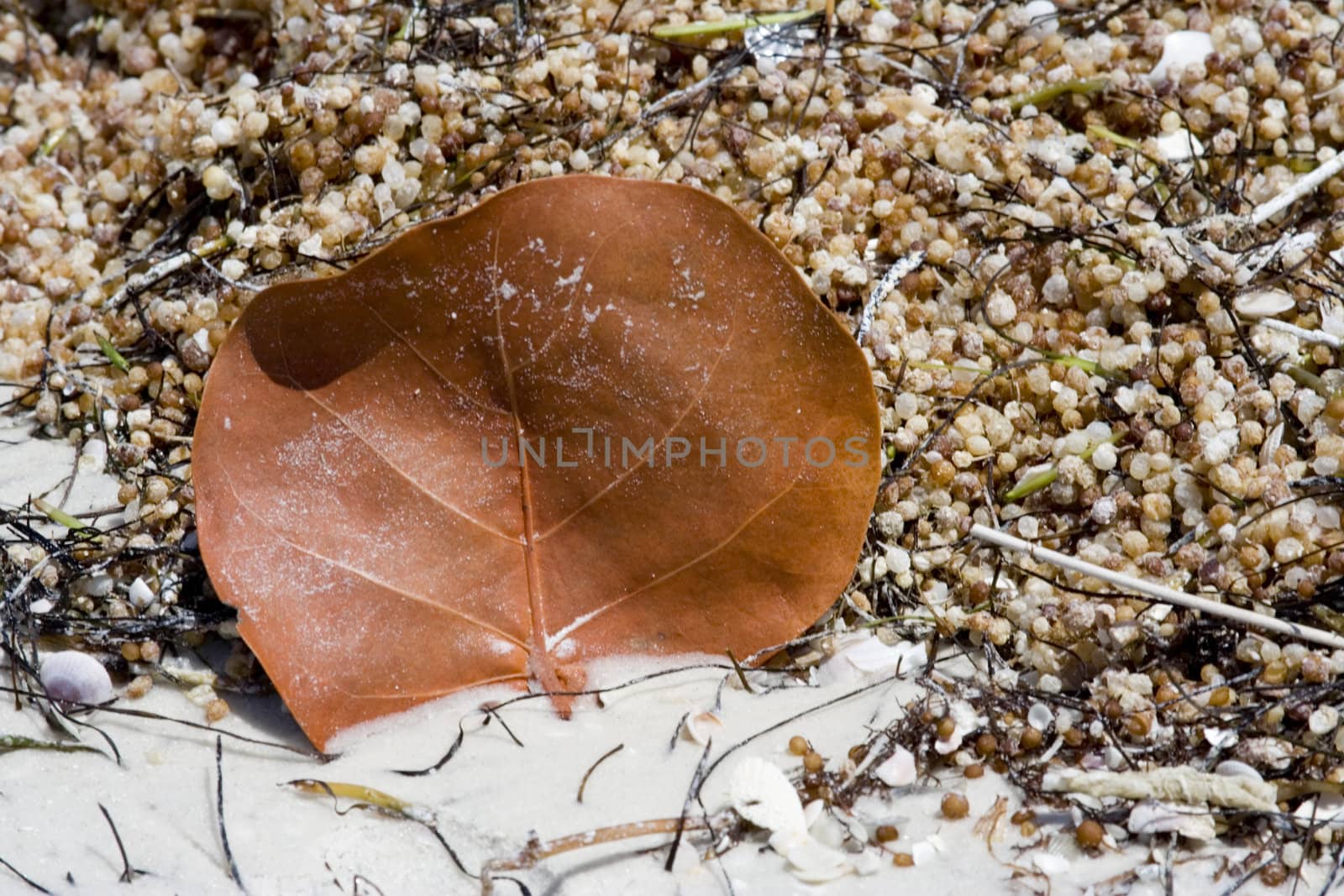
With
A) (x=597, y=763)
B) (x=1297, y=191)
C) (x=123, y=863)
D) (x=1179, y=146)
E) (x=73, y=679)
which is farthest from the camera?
(x=1179, y=146)

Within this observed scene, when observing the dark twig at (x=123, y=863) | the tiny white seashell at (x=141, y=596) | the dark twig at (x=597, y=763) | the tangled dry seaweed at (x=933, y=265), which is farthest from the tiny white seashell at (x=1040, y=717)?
the tiny white seashell at (x=141, y=596)

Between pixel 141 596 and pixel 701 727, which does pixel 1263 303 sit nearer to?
pixel 701 727

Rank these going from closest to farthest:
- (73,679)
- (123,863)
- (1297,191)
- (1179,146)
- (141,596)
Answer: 1. (123,863)
2. (73,679)
3. (141,596)
4. (1297,191)
5. (1179,146)

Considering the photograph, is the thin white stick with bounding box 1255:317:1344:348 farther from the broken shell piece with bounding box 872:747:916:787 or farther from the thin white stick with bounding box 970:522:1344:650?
the broken shell piece with bounding box 872:747:916:787

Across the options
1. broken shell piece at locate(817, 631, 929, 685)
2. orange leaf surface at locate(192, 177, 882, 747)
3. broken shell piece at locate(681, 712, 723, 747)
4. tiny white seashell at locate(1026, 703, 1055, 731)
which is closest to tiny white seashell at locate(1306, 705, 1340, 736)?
tiny white seashell at locate(1026, 703, 1055, 731)

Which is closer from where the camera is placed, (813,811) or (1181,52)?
(813,811)

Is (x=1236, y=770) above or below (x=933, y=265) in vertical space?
below

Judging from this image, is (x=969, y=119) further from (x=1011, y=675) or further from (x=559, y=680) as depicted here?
(x=559, y=680)

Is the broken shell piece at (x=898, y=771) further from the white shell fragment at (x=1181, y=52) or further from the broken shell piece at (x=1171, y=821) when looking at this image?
the white shell fragment at (x=1181, y=52)

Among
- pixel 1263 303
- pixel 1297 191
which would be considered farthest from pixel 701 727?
pixel 1297 191
